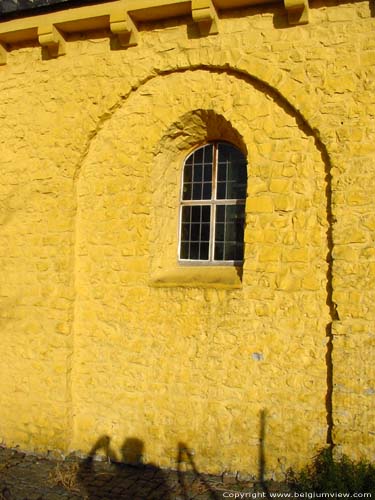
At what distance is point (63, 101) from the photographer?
257 inches

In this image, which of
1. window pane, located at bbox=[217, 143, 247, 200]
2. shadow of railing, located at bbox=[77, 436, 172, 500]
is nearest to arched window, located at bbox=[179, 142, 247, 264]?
window pane, located at bbox=[217, 143, 247, 200]

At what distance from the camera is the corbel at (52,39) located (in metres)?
6.34

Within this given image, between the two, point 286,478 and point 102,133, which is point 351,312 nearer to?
point 286,478

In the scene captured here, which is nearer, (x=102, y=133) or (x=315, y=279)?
(x=315, y=279)

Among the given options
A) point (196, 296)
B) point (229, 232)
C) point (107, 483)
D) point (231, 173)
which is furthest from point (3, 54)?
point (107, 483)

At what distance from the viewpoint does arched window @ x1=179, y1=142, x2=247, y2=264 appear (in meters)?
6.26

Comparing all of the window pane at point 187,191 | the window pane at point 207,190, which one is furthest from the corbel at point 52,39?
the window pane at point 207,190

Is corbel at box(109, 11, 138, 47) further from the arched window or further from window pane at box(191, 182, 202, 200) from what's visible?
window pane at box(191, 182, 202, 200)

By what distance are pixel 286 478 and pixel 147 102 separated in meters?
4.67

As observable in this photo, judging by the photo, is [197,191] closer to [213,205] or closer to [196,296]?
[213,205]

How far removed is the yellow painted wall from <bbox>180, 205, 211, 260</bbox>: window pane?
16cm

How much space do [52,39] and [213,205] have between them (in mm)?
2926

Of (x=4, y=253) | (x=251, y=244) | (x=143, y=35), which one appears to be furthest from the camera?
(x=4, y=253)

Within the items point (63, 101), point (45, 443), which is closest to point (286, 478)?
point (45, 443)
